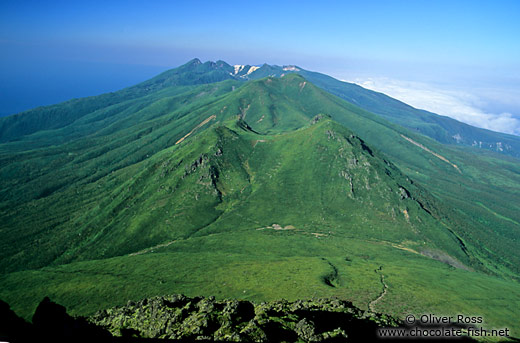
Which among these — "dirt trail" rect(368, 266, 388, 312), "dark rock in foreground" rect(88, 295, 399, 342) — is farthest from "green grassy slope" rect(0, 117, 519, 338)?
"dark rock in foreground" rect(88, 295, 399, 342)

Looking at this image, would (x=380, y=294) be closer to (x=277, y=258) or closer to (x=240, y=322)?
(x=277, y=258)

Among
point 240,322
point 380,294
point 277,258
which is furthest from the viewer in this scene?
point 277,258

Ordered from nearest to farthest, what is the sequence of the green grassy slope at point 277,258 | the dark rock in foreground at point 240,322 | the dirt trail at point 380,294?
the dark rock in foreground at point 240,322
the dirt trail at point 380,294
the green grassy slope at point 277,258

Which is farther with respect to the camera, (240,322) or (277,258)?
(277,258)

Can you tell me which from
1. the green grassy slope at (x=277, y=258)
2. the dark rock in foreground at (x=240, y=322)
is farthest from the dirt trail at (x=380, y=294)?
the dark rock in foreground at (x=240, y=322)

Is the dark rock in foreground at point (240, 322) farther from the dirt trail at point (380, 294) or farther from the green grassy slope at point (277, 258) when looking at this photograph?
the green grassy slope at point (277, 258)

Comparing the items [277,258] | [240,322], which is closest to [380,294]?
[277,258]

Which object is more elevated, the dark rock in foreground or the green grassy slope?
the dark rock in foreground

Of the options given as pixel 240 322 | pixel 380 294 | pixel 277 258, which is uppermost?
pixel 240 322

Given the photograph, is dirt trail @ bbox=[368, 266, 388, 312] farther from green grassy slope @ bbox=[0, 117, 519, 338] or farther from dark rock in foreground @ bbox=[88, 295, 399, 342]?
dark rock in foreground @ bbox=[88, 295, 399, 342]

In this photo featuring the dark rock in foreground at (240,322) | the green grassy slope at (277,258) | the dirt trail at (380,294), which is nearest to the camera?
the dark rock in foreground at (240,322)

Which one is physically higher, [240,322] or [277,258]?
[240,322]

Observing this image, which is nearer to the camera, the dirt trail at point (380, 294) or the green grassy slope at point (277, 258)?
the dirt trail at point (380, 294)
